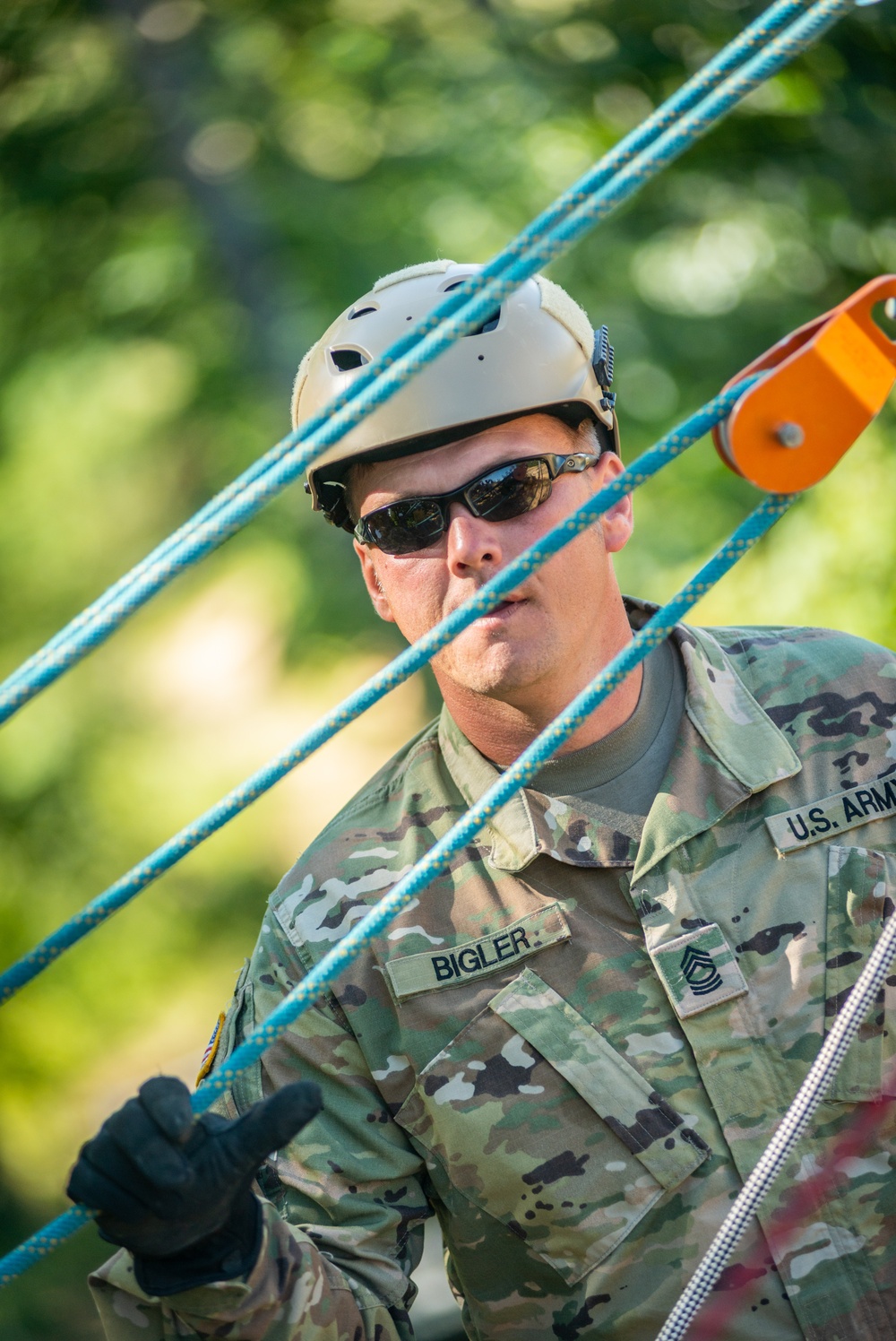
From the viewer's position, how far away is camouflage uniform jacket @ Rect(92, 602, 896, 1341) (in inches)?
70.9

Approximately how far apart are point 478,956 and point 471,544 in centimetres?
65

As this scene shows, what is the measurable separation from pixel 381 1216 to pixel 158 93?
4570 mm

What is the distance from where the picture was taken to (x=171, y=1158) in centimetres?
141

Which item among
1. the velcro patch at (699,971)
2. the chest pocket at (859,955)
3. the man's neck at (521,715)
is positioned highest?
the man's neck at (521,715)

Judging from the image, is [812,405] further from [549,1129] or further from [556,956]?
[549,1129]

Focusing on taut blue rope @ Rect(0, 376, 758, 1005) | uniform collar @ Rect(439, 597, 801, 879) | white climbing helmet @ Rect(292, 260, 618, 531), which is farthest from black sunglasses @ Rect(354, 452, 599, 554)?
taut blue rope @ Rect(0, 376, 758, 1005)

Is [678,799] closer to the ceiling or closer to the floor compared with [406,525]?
closer to the floor

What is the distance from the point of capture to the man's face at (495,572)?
2008mm

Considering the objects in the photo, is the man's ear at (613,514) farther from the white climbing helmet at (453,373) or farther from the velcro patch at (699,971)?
the velcro patch at (699,971)

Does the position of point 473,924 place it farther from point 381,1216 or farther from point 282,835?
point 282,835

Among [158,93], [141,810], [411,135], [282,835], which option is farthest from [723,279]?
[141,810]

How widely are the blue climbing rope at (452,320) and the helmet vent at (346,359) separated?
762mm

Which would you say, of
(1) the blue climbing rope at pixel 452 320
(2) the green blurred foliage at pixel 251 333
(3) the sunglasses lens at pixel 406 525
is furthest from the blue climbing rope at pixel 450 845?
(2) the green blurred foliage at pixel 251 333

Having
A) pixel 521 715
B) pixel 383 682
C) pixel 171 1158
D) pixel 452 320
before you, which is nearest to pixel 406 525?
pixel 521 715
